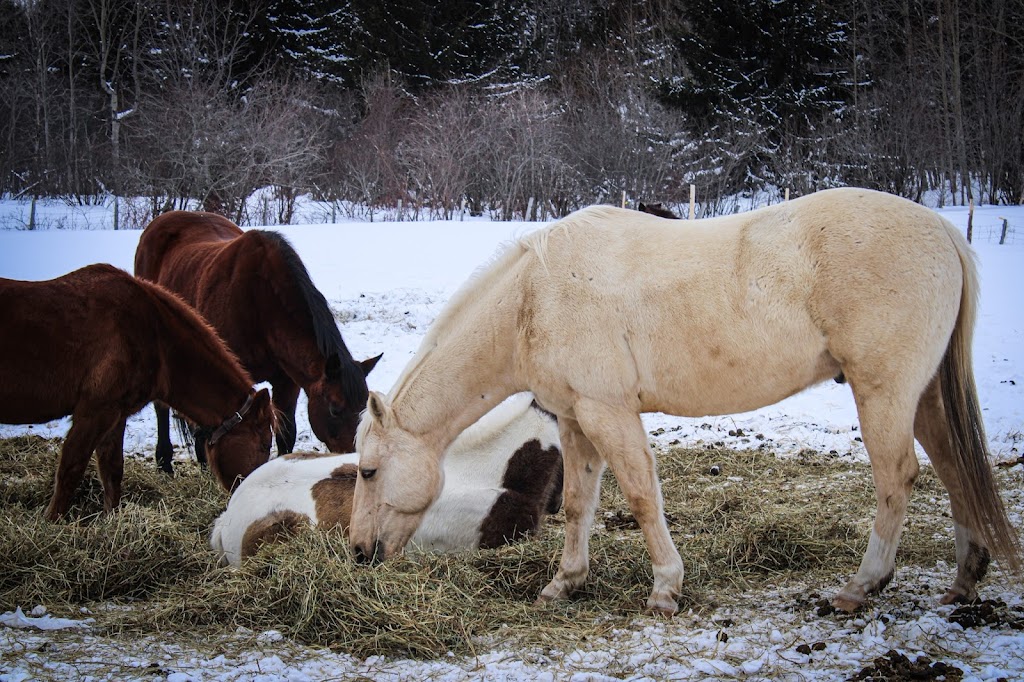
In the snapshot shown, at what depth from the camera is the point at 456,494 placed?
3.88m

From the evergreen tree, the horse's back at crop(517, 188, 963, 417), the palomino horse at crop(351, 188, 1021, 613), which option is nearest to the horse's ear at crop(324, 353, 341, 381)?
the palomino horse at crop(351, 188, 1021, 613)

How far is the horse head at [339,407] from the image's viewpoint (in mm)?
5090

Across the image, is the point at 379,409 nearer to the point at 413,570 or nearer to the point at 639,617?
the point at 413,570

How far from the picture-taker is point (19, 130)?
36.5 ft

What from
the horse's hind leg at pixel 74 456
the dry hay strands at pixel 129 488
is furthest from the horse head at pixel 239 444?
the horse's hind leg at pixel 74 456

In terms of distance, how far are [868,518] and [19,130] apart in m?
12.0

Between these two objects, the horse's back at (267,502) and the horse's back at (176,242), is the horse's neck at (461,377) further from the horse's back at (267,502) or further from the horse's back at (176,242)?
the horse's back at (176,242)

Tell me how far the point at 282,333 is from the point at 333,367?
0.70m

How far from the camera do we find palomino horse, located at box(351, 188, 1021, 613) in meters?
3.04

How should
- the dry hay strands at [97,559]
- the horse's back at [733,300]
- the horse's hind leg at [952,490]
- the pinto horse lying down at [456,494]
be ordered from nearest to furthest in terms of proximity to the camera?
the horse's back at [733,300] → the horse's hind leg at [952,490] → the dry hay strands at [97,559] → the pinto horse lying down at [456,494]

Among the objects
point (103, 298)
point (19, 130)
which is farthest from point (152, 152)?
point (103, 298)

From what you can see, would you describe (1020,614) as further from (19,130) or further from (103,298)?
(19,130)

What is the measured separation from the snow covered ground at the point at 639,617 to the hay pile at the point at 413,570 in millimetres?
145

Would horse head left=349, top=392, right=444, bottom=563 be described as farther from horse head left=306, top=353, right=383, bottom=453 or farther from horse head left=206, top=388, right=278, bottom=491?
horse head left=306, top=353, right=383, bottom=453
